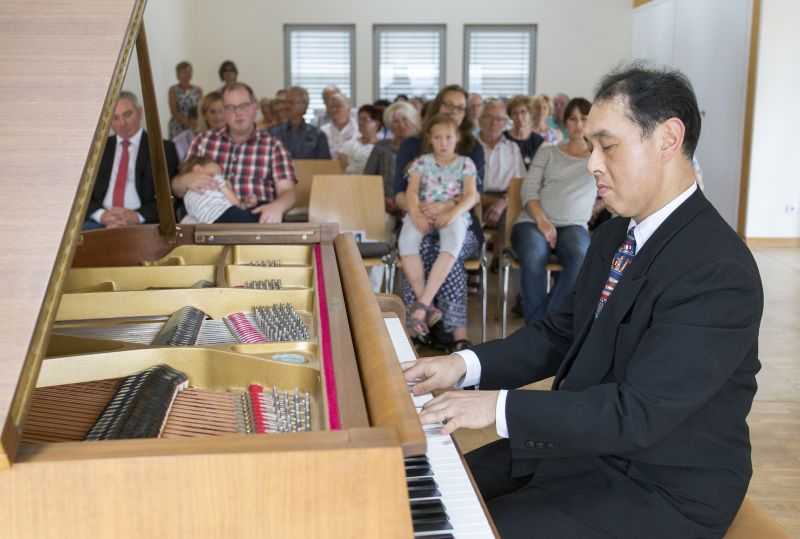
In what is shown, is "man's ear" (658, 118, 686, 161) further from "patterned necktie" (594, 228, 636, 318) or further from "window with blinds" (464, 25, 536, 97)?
"window with blinds" (464, 25, 536, 97)

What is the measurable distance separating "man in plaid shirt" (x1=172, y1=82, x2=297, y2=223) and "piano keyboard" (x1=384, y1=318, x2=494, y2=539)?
3.08m

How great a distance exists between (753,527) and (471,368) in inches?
25.4

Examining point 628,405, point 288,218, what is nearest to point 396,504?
point 628,405

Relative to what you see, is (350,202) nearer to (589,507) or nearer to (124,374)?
(124,374)

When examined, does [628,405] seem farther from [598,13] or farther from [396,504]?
[598,13]

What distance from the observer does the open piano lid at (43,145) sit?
1.00 m

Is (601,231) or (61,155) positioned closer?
(61,155)

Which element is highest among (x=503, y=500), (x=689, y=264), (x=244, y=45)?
(x=244, y=45)

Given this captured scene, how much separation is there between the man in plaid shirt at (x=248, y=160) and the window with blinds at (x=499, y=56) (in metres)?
8.63

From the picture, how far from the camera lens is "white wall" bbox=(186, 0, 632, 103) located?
12.4 metres

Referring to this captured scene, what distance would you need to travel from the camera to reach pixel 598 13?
12414 mm

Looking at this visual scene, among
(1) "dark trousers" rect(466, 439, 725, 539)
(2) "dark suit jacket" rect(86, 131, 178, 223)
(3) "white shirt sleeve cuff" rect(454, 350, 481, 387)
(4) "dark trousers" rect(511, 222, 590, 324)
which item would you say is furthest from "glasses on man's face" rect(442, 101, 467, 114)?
(1) "dark trousers" rect(466, 439, 725, 539)

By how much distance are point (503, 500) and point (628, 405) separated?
0.32 m

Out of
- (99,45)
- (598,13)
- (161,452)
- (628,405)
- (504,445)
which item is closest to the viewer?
(161,452)
